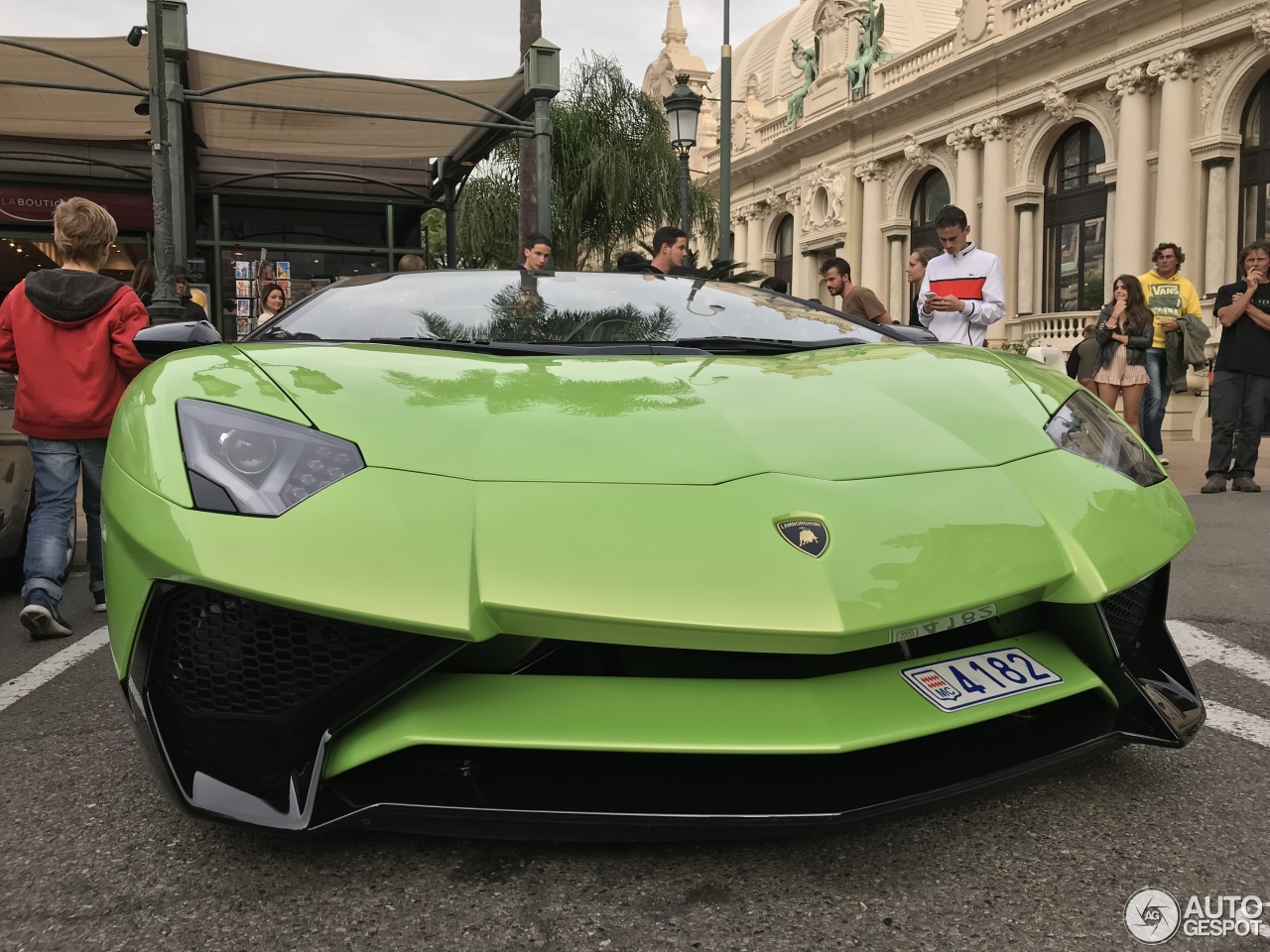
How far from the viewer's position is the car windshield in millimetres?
2730

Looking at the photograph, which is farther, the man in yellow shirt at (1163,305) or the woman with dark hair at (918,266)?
the man in yellow shirt at (1163,305)

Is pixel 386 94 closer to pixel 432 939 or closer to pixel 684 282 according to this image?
pixel 684 282

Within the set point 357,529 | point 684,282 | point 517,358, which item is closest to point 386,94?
point 684,282

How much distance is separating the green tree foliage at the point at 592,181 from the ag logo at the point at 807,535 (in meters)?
20.7

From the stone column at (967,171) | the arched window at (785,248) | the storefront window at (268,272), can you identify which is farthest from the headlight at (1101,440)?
the arched window at (785,248)

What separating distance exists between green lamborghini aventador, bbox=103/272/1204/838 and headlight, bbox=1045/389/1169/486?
0.09ft

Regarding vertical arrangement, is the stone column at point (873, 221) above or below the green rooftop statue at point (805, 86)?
below

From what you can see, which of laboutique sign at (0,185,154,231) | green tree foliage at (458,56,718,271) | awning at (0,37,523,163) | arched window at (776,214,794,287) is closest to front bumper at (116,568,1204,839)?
awning at (0,37,523,163)

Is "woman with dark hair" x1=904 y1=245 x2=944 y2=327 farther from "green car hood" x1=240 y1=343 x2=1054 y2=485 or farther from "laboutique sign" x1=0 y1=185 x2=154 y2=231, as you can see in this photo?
"laboutique sign" x1=0 y1=185 x2=154 y2=231

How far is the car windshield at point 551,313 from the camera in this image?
2.73 m

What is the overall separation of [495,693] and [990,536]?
0.84 meters

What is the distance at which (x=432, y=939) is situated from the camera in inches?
59.7

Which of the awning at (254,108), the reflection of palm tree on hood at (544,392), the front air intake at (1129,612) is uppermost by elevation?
the awning at (254,108)

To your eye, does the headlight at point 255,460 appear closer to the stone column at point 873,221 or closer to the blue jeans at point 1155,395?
the blue jeans at point 1155,395
